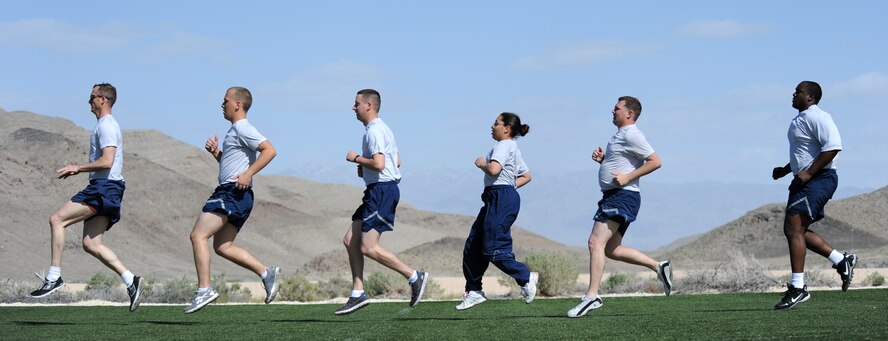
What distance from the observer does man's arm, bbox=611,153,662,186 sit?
460 inches

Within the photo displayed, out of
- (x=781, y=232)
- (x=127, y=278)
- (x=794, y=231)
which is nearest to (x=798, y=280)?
(x=794, y=231)

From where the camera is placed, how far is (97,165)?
38.8ft

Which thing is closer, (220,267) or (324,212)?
(220,267)

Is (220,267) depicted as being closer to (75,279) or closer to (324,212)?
(75,279)

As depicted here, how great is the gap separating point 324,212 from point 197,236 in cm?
7315

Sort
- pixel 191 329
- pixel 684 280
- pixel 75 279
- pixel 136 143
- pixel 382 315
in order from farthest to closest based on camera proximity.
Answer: pixel 136 143 → pixel 75 279 → pixel 684 280 → pixel 382 315 → pixel 191 329

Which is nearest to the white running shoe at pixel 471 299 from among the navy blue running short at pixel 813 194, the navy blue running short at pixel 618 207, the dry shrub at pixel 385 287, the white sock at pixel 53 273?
the navy blue running short at pixel 618 207

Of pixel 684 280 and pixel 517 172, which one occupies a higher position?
pixel 517 172

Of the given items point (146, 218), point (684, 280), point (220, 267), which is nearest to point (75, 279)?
point (220, 267)

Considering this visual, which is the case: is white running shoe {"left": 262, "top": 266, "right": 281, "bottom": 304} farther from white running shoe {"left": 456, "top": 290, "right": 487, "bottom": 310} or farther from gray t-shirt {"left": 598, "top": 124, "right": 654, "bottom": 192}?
gray t-shirt {"left": 598, "top": 124, "right": 654, "bottom": 192}

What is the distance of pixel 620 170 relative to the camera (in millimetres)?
11938

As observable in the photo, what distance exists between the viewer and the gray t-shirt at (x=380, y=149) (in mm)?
11953

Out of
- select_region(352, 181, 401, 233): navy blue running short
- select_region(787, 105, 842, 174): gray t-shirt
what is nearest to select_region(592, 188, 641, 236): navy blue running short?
select_region(787, 105, 842, 174): gray t-shirt

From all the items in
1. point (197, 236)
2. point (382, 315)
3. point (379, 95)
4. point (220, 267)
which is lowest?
point (220, 267)
